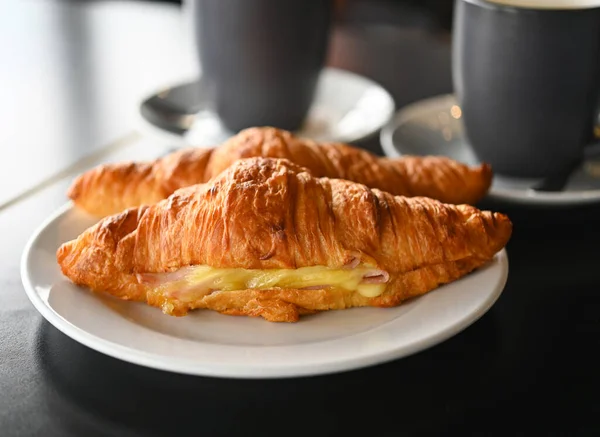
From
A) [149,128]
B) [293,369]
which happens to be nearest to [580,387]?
[293,369]

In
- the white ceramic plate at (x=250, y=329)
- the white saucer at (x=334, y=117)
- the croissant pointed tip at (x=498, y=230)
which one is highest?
the croissant pointed tip at (x=498, y=230)

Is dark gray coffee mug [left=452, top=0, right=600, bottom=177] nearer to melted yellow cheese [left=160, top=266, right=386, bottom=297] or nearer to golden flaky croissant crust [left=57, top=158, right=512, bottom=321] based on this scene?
golden flaky croissant crust [left=57, top=158, right=512, bottom=321]

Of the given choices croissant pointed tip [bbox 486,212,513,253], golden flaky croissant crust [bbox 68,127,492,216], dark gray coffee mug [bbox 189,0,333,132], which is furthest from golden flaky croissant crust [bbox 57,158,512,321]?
dark gray coffee mug [bbox 189,0,333,132]

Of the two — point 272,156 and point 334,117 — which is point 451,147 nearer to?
point 334,117

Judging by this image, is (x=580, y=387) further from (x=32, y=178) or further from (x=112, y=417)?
(x=32, y=178)

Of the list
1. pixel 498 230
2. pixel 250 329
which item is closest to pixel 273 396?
pixel 250 329

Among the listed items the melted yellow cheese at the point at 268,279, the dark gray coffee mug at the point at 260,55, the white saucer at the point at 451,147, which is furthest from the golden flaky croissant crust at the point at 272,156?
the dark gray coffee mug at the point at 260,55

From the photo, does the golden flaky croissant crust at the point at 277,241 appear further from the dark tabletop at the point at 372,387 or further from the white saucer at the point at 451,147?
the white saucer at the point at 451,147
